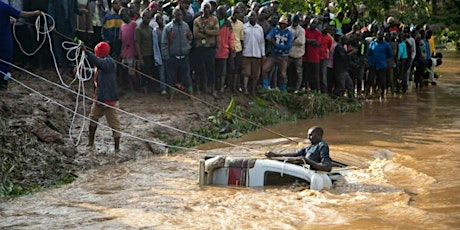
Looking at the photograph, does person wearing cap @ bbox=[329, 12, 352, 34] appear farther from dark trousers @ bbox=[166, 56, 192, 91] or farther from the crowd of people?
dark trousers @ bbox=[166, 56, 192, 91]

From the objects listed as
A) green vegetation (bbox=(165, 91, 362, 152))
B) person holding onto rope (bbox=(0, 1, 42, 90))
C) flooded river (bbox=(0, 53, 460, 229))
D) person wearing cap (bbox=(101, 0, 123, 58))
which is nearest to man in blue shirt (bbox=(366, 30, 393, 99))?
green vegetation (bbox=(165, 91, 362, 152))

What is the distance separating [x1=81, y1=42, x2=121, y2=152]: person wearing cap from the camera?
10.7 m

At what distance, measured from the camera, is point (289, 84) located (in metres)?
16.7

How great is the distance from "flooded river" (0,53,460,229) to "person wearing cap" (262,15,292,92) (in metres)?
2.86

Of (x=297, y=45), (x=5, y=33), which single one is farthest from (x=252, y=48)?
(x=5, y=33)

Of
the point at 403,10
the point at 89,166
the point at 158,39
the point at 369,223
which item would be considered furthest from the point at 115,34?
the point at 403,10

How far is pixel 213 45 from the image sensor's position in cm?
1427

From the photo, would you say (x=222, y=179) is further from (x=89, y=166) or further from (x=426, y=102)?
(x=426, y=102)

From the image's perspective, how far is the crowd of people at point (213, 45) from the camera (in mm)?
13672

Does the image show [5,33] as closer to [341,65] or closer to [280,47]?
[280,47]

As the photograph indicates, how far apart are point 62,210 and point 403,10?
26080 mm

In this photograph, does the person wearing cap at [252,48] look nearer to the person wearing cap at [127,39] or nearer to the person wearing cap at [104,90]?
the person wearing cap at [127,39]

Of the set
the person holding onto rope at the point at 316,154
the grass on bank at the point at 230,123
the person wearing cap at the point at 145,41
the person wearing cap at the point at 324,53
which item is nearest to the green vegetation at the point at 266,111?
the grass on bank at the point at 230,123

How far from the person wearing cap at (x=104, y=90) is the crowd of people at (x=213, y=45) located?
52.1 inches
